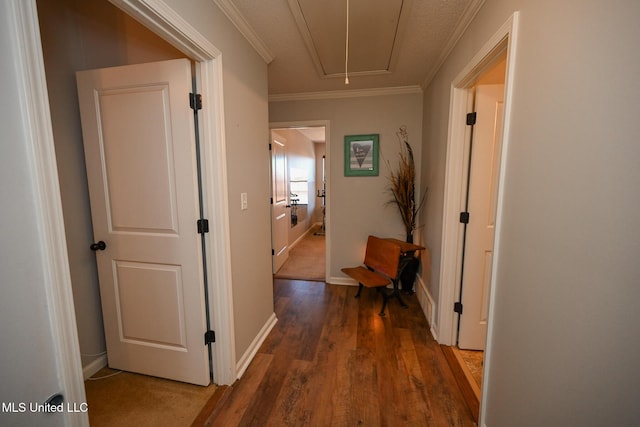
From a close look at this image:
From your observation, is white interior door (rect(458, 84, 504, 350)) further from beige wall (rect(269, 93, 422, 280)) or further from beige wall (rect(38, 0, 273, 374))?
beige wall (rect(38, 0, 273, 374))

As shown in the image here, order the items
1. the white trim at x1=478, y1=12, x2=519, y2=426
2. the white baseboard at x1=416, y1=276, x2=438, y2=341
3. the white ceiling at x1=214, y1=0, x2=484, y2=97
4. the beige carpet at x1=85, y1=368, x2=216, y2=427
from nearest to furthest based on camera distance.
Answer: the white trim at x1=478, y1=12, x2=519, y2=426 < the beige carpet at x1=85, y1=368, x2=216, y2=427 < the white ceiling at x1=214, y1=0, x2=484, y2=97 < the white baseboard at x1=416, y1=276, x2=438, y2=341

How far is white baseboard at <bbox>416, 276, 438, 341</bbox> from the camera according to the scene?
235cm

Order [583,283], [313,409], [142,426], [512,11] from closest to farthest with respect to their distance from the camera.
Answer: [583,283] → [512,11] → [142,426] → [313,409]

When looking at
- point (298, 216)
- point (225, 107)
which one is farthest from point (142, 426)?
point (298, 216)

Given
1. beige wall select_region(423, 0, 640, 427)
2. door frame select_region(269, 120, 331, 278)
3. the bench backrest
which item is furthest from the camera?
door frame select_region(269, 120, 331, 278)

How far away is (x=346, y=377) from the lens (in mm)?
1840

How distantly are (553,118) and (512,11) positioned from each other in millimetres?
638

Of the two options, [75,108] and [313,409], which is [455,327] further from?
[75,108]

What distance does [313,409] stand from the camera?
1581mm

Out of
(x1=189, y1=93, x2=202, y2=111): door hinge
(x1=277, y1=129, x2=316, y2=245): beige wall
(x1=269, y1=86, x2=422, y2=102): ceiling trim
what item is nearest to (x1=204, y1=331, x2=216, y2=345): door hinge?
(x1=189, y1=93, x2=202, y2=111): door hinge

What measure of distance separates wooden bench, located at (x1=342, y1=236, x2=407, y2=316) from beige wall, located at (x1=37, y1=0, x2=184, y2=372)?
2.33m

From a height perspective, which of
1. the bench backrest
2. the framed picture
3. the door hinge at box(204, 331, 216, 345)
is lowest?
the door hinge at box(204, 331, 216, 345)

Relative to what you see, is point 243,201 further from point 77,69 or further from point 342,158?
point 342,158

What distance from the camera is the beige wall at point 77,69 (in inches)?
64.0
